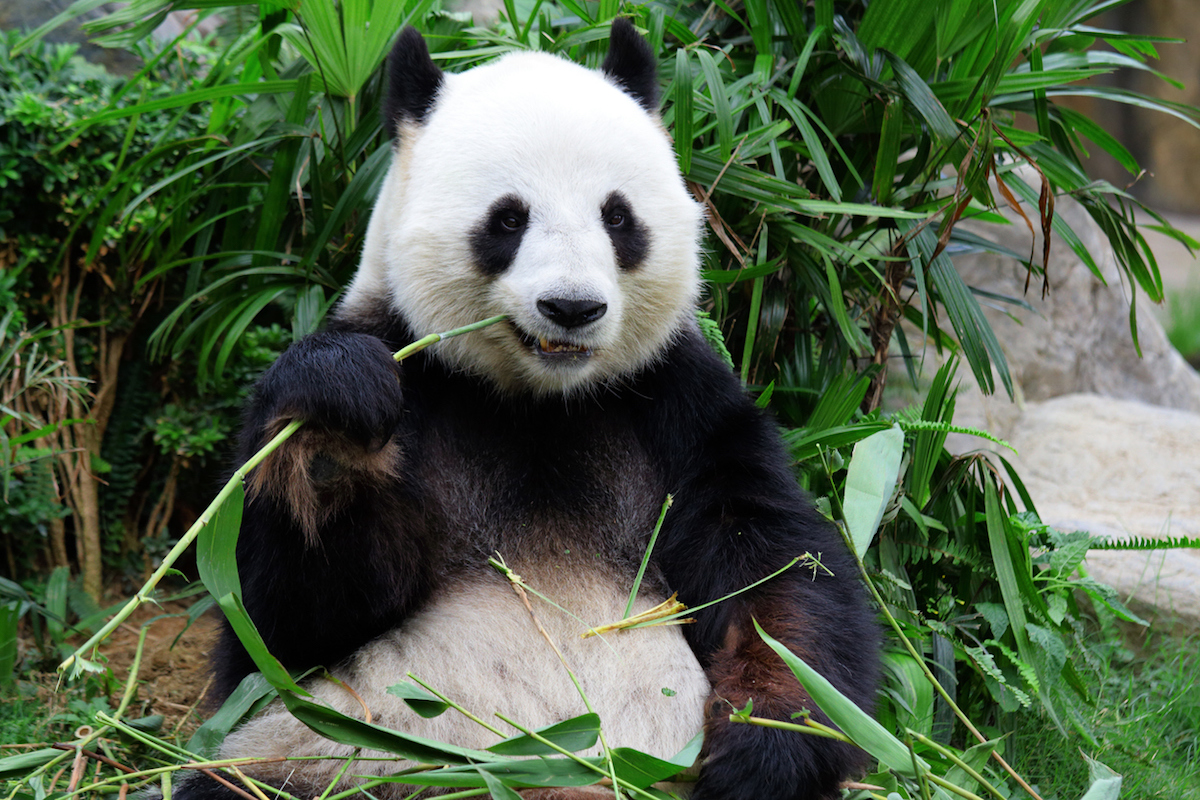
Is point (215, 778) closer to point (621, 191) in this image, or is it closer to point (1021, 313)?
point (621, 191)

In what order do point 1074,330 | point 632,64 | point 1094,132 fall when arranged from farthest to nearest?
point 1074,330, point 1094,132, point 632,64

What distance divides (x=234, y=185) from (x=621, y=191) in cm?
183

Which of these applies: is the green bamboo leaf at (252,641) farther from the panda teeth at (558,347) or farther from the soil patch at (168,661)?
the soil patch at (168,661)

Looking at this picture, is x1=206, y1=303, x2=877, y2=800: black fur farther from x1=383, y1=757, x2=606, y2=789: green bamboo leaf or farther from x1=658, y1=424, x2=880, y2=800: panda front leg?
x1=383, y1=757, x2=606, y2=789: green bamboo leaf

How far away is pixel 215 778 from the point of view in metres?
2.10

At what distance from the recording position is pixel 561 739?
2.03m

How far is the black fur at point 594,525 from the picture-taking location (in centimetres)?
218

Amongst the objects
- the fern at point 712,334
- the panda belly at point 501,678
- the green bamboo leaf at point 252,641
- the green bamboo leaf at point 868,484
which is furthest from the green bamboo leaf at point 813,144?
the green bamboo leaf at point 252,641

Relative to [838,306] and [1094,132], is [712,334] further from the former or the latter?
[1094,132]

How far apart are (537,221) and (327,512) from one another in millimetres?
806

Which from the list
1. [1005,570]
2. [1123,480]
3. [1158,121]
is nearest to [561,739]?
[1005,570]

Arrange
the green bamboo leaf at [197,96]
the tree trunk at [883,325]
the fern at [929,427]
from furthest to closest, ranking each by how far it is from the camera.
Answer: the tree trunk at [883,325]
the green bamboo leaf at [197,96]
the fern at [929,427]

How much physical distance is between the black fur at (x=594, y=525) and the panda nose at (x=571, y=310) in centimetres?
37

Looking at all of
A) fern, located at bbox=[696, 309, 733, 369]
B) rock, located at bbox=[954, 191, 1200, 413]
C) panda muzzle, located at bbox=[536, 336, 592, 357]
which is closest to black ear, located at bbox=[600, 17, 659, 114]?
fern, located at bbox=[696, 309, 733, 369]
